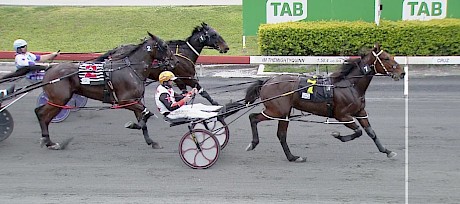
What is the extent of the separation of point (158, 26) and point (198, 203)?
15003mm

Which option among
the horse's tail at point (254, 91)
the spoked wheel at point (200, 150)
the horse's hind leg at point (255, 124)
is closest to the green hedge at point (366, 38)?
the horse's tail at point (254, 91)

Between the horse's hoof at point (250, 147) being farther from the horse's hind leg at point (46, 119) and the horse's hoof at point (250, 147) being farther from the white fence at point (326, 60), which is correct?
the white fence at point (326, 60)

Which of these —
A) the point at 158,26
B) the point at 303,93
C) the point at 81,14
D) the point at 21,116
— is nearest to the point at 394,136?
the point at 303,93

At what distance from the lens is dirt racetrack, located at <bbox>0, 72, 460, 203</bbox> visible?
8.56 metres

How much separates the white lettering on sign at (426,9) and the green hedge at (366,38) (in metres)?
0.92

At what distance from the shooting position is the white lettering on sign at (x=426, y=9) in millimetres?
18453

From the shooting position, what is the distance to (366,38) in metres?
17.5

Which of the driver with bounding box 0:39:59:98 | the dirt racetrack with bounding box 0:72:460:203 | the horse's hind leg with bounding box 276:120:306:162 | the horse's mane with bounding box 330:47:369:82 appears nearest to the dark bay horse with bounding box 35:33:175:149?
the dirt racetrack with bounding box 0:72:460:203

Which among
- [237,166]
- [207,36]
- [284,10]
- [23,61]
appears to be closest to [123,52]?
[23,61]

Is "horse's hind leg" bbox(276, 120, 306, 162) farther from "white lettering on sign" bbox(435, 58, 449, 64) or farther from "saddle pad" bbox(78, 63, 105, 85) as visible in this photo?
"white lettering on sign" bbox(435, 58, 449, 64)

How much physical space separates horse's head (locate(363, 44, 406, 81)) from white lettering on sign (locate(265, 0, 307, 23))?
9038 mm

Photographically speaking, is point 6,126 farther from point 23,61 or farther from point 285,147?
point 285,147

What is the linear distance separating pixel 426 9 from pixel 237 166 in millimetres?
10513

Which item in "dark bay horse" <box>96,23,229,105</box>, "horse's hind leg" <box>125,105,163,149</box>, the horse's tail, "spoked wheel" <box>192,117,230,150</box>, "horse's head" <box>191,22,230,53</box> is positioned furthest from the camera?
"horse's head" <box>191,22,230,53</box>
